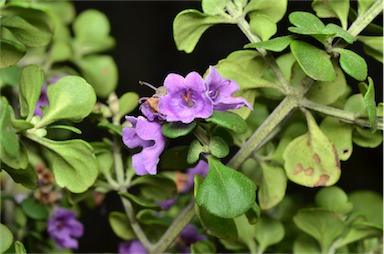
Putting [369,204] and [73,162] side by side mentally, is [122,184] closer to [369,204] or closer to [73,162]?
[73,162]

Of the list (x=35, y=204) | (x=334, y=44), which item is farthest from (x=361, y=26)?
(x=35, y=204)

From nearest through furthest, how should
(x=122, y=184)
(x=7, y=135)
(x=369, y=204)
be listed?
1. (x=7, y=135)
2. (x=122, y=184)
3. (x=369, y=204)

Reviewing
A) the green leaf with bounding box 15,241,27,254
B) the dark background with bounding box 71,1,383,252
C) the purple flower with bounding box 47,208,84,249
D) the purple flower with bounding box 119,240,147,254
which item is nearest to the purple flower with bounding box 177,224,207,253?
the purple flower with bounding box 119,240,147,254

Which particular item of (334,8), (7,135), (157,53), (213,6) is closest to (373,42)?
(334,8)

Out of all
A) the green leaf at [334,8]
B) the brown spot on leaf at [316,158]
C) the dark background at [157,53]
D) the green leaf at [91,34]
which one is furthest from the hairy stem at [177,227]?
the dark background at [157,53]

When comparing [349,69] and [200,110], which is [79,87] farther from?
[349,69]

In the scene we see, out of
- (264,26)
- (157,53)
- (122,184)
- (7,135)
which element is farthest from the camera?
(157,53)

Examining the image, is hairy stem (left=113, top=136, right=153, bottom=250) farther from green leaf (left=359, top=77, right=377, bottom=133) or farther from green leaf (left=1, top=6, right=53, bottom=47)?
green leaf (left=359, top=77, right=377, bottom=133)

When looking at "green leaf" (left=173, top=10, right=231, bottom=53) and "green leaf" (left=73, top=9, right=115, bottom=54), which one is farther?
"green leaf" (left=73, top=9, right=115, bottom=54)

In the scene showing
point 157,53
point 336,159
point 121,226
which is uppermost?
point 336,159
